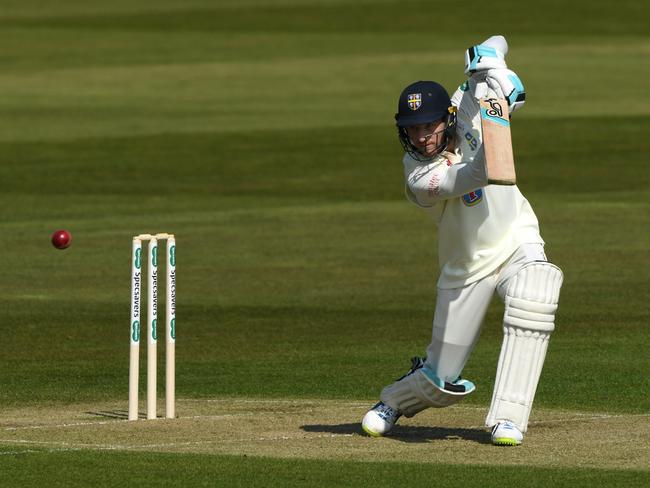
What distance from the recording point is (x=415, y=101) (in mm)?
8492

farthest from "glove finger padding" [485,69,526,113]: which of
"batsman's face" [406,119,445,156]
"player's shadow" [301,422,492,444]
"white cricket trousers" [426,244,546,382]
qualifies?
"player's shadow" [301,422,492,444]

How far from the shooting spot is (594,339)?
12.6 meters

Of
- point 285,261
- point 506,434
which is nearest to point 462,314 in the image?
point 506,434

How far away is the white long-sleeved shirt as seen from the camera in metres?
8.55

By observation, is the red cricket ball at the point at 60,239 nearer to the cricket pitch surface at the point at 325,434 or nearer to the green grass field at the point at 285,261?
the green grass field at the point at 285,261

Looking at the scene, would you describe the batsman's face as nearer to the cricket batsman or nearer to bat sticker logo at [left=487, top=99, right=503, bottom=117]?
the cricket batsman

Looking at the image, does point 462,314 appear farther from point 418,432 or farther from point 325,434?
point 325,434

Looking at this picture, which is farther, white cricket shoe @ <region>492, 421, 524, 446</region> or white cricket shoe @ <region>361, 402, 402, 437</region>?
white cricket shoe @ <region>361, 402, 402, 437</region>

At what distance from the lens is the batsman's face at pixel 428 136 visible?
852 cm

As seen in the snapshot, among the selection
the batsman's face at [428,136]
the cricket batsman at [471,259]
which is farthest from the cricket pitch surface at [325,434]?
the batsman's face at [428,136]

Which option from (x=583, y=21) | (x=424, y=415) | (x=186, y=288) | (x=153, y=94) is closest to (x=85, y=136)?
(x=153, y=94)

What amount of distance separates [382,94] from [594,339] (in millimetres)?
23909

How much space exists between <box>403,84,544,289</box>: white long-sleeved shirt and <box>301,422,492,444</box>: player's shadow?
2.58 feet

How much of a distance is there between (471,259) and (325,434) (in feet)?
3.92
